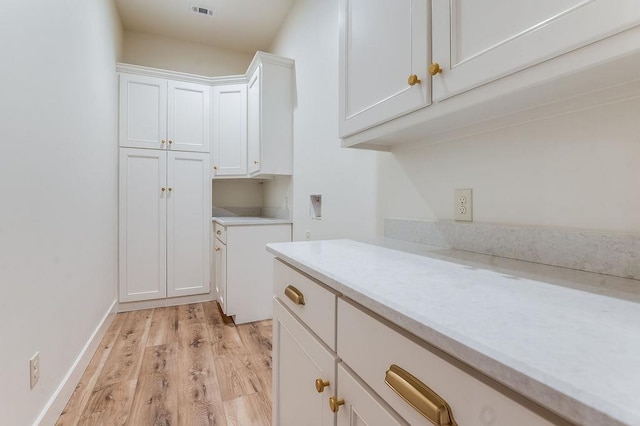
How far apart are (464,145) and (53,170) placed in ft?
5.96

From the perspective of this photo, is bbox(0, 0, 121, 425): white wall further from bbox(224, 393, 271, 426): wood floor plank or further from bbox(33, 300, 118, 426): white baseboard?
bbox(224, 393, 271, 426): wood floor plank

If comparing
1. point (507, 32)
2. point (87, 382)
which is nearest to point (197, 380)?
point (87, 382)

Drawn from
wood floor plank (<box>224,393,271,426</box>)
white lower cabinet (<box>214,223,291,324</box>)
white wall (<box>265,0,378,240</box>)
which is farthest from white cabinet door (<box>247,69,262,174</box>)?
wood floor plank (<box>224,393,271,426</box>)

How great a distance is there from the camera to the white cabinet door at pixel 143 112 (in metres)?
2.90

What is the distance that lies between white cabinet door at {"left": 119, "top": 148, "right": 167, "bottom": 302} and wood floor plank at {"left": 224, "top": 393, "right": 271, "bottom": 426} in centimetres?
183

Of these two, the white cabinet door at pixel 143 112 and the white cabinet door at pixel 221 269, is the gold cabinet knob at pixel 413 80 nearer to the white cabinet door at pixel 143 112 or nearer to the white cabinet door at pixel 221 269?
the white cabinet door at pixel 221 269

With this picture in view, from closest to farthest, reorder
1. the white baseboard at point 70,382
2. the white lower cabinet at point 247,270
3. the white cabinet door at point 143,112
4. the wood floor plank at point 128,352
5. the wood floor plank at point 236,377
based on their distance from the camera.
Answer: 1. the white baseboard at point 70,382
2. the wood floor plank at point 236,377
3. the wood floor plank at point 128,352
4. the white lower cabinet at point 247,270
5. the white cabinet door at point 143,112

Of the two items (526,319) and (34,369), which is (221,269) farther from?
(526,319)

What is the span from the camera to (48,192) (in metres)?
1.42

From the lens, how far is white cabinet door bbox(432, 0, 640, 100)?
535mm

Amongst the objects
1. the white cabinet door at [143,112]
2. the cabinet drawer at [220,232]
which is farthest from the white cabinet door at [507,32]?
the white cabinet door at [143,112]

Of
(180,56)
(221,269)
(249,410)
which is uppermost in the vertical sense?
(180,56)

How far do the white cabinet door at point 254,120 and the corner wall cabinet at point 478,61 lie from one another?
66.7 inches

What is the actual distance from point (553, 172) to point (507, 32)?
1.34ft
